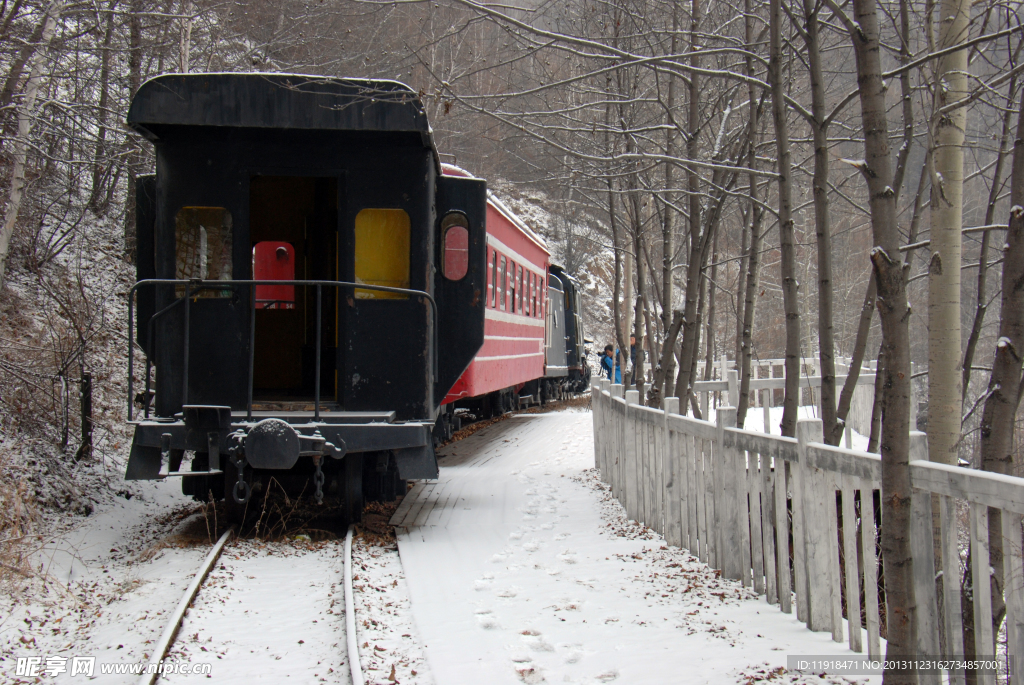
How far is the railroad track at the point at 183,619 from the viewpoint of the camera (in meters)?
4.07

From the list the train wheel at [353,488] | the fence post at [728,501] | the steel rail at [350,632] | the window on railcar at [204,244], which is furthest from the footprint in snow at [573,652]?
the window on railcar at [204,244]

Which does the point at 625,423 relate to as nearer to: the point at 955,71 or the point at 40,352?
the point at 955,71

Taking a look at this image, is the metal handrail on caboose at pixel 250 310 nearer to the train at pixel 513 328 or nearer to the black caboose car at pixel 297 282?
the black caboose car at pixel 297 282

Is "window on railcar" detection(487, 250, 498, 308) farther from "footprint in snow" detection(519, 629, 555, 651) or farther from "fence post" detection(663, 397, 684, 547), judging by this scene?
"footprint in snow" detection(519, 629, 555, 651)

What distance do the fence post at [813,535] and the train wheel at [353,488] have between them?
13.3 feet

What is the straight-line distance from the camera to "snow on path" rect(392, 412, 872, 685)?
423 cm

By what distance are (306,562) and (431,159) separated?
3.51 m

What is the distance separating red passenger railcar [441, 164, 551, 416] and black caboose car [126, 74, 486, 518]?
1435 millimetres

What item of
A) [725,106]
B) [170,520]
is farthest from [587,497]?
[725,106]

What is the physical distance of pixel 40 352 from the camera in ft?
32.8

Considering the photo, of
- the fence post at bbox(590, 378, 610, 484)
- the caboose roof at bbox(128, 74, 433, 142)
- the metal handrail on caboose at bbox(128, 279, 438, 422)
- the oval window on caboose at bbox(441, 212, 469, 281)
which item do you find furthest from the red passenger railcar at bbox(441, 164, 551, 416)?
the caboose roof at bbox(128, 74, 433, 142)

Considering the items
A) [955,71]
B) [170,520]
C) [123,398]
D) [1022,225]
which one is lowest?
[170,520]

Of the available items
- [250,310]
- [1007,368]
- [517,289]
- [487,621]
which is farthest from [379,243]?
[517,289]

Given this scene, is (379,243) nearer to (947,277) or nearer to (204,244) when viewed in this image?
(204,244)
